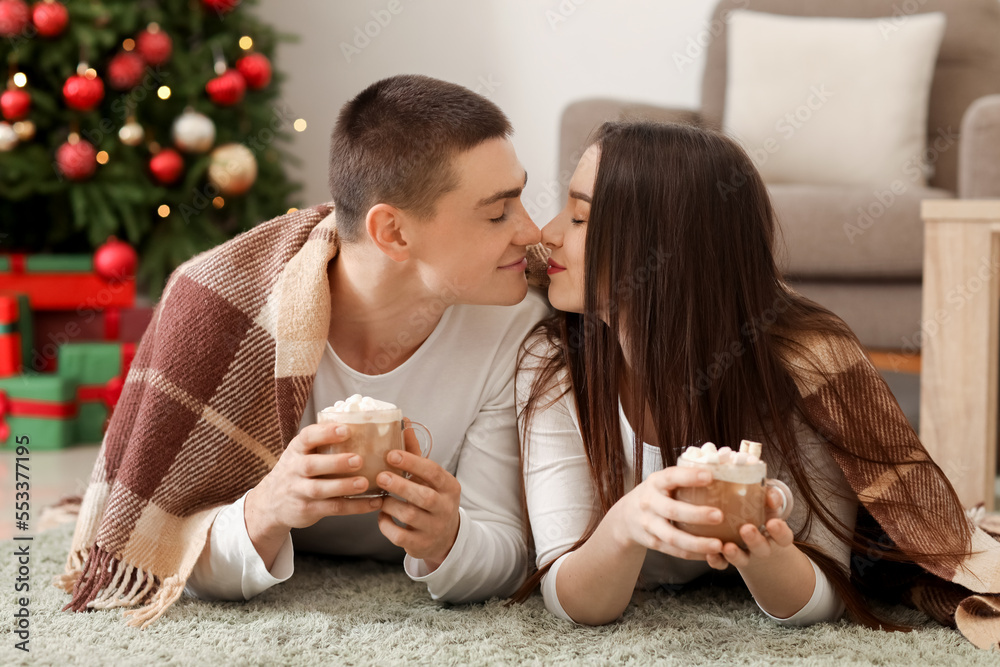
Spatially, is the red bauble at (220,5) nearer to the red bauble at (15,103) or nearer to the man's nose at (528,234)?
the red bauble at (15,103)

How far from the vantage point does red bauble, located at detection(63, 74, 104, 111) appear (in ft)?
8.11

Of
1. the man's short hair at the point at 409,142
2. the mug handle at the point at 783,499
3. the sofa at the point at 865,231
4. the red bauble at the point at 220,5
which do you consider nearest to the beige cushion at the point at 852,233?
the sofa at the point at 865,231

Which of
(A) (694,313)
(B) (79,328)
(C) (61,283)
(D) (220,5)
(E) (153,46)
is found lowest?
(B) (79,328)

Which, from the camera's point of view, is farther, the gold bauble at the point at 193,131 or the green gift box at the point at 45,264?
the gold bauble at the point at 193,131

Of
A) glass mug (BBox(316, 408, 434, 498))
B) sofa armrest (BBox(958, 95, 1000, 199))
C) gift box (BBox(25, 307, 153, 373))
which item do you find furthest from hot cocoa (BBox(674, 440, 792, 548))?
gift box (BBox(25, 307, 153, 373))

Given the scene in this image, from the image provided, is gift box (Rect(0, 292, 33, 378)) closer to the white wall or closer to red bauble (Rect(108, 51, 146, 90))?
red bauble (Rect(108, 51, 146, 90))

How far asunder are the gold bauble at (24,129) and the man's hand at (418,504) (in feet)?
6.25

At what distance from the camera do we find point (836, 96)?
2.57 metres

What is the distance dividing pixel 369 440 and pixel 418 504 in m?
0.09

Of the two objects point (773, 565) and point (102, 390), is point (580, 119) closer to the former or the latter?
point (102, 390)

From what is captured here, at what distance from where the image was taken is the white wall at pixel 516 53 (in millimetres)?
3295

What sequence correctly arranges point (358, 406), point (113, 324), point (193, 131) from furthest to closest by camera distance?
point (193, 131) → point (113, 324) → point (358, 406)

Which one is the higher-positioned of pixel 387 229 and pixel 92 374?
pixel 387 229

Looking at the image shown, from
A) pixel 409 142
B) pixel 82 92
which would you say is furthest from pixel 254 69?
pixel 409 142
